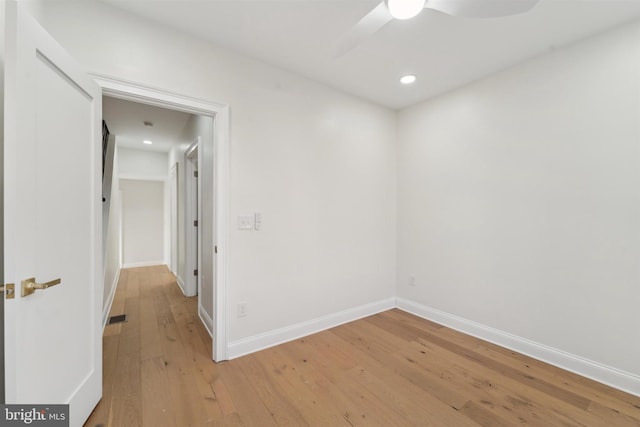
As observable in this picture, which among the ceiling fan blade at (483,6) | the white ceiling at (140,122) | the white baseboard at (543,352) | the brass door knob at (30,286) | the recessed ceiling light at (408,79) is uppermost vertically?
the recessed ceiling light at (408,79)

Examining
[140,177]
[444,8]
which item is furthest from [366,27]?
[140,177]

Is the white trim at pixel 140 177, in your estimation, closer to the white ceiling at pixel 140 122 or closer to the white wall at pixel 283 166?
the white ceiling at pixel 140 122

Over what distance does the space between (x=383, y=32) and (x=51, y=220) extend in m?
2.41

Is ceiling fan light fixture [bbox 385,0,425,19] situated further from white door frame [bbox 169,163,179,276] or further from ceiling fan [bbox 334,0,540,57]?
white door frame [bbox 169,163,179,276]

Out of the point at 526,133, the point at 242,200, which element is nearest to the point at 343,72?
the point at 242,200

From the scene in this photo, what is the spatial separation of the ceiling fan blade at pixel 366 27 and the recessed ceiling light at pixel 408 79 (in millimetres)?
1361

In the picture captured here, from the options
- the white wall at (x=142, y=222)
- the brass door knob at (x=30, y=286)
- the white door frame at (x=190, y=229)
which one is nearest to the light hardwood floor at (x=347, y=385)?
the brass door knob at (x=30, y=286)

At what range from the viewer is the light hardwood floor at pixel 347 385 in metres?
1.64

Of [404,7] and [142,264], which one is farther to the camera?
[142,264]

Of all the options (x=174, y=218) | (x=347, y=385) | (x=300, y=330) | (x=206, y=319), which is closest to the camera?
(x=347, y=385)

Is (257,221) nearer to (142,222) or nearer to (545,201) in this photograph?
(545,201)

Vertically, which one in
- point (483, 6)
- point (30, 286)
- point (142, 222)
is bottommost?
point (30, 286)

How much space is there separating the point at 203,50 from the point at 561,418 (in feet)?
11.9

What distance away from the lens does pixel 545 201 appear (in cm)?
226
